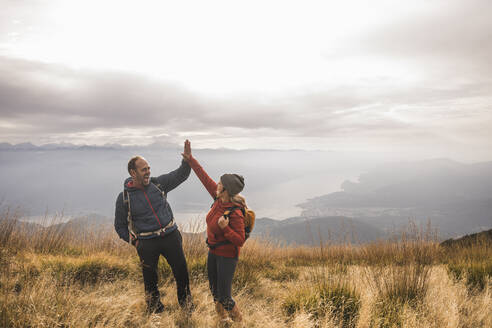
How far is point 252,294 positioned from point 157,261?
6.45 feet

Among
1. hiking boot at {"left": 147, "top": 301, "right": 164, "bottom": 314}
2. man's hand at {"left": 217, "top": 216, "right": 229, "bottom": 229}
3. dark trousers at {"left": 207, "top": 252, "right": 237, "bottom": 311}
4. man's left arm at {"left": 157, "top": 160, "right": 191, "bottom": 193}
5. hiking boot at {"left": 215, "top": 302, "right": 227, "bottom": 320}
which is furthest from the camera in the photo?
man's left arm at {"left": 157, "top": 160, "right": 191, "bottom": 193}

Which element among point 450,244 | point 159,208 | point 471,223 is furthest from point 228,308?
point 471,223

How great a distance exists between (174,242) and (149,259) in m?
0.36

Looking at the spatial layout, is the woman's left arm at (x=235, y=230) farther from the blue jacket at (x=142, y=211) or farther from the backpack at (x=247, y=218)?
the blue jacket at (x=142, y=211)

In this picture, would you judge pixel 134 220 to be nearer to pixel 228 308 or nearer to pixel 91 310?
pixel 91 310

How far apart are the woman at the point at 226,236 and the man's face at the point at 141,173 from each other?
3.14 ft

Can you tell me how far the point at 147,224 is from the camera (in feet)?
10.1

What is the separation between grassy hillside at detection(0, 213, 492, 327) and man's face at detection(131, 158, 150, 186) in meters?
1.46

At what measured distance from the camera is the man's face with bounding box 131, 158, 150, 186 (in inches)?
119

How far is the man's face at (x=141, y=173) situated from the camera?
9.95 ft

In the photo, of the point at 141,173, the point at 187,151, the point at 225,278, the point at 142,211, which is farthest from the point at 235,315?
the point at 187,151

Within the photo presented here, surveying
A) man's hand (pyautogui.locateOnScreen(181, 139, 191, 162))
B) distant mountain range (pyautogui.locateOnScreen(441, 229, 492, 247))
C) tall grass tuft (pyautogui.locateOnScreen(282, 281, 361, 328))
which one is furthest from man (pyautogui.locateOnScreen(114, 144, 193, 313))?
distant mountain range (pyautogui.locateOnScreen(441, 229, 492, 247))

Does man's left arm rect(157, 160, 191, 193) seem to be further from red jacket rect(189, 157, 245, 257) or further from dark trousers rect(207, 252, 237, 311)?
dark trousers rect(207, 252, 237, 311)

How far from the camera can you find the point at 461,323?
314cm
